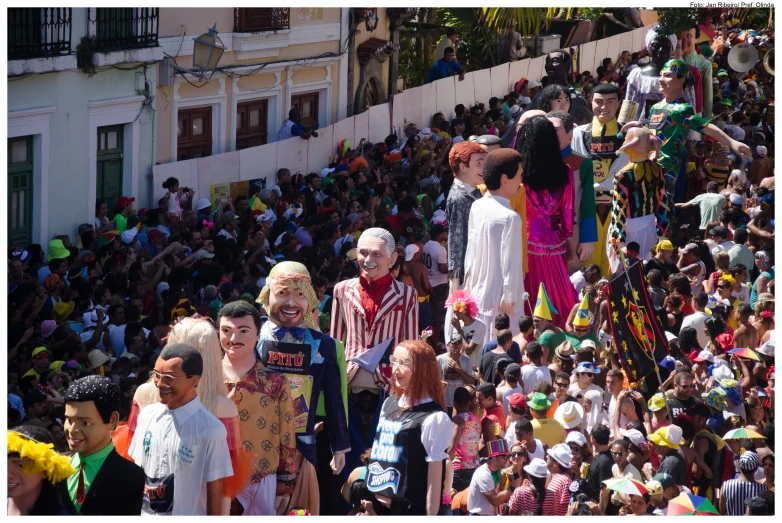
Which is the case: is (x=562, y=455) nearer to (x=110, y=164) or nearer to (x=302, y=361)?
(x=302, y=361)

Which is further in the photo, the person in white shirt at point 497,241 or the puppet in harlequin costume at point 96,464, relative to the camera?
the person in white shirt at point 497,241

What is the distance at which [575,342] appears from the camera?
387 inches

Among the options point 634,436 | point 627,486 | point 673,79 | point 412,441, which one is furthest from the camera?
point 673,79

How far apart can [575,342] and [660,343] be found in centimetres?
59

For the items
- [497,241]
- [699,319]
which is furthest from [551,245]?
[699,319]

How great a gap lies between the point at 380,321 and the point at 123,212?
24.3 ft

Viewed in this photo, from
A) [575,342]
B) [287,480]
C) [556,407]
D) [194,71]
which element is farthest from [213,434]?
[194,71]

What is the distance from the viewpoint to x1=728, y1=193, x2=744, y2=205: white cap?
14945mm

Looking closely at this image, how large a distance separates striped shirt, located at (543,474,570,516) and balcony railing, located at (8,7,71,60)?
352 inches

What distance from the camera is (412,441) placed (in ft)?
22.7

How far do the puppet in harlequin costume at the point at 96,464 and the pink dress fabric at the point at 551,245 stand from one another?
15.9 ft

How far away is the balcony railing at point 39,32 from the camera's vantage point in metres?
14.6

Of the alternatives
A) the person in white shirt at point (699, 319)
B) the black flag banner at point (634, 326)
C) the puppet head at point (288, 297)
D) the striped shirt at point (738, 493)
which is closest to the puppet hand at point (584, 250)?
the black flag banner at point (634, 326)

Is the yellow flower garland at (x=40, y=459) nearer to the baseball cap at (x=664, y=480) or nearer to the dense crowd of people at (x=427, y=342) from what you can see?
the dense crowd of people at (x=427, y=342)
